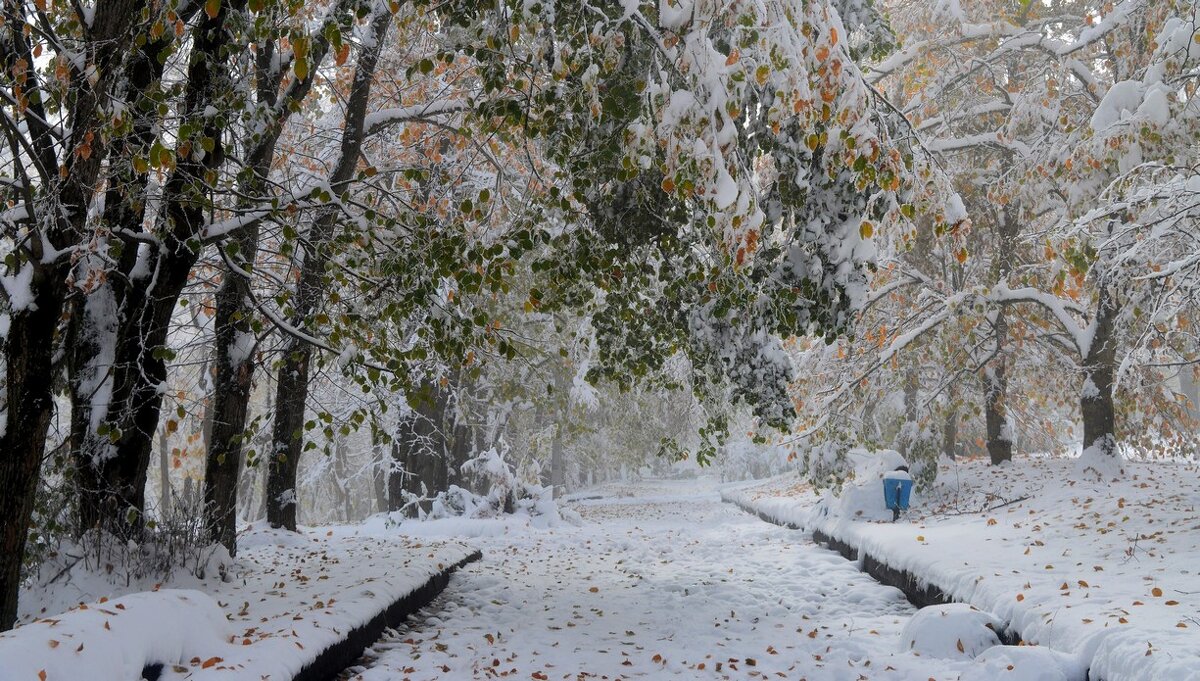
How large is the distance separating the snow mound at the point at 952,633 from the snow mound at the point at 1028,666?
1.62 feet

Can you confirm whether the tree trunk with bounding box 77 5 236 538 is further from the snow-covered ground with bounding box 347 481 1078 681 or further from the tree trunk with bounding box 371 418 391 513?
the snow-covered ground with bounding box 347 481 1078 681

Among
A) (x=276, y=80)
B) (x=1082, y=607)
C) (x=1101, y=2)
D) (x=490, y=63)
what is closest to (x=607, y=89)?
(x=490, y=63)

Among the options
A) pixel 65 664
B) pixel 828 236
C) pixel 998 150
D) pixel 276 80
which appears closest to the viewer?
pixel 65 664

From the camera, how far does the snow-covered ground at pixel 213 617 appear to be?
148 inches

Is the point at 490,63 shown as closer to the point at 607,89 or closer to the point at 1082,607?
the point at 607,89

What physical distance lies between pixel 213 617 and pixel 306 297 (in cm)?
360

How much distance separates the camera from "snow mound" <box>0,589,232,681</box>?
3561mm

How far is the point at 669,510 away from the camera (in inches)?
1113

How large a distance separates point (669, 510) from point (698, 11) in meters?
24.8

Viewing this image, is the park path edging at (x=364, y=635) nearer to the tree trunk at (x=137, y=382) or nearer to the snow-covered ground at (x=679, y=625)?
the snow-covered ground at (x=679, y=625)

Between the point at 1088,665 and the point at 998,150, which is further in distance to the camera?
the point at 998,150

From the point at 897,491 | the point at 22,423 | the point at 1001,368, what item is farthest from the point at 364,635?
the point at 1001,368

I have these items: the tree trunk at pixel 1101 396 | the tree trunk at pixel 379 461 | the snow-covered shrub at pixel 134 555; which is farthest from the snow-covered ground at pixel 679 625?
the tree trunk at pixel 1101 396

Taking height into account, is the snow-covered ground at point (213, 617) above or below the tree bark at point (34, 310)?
below
